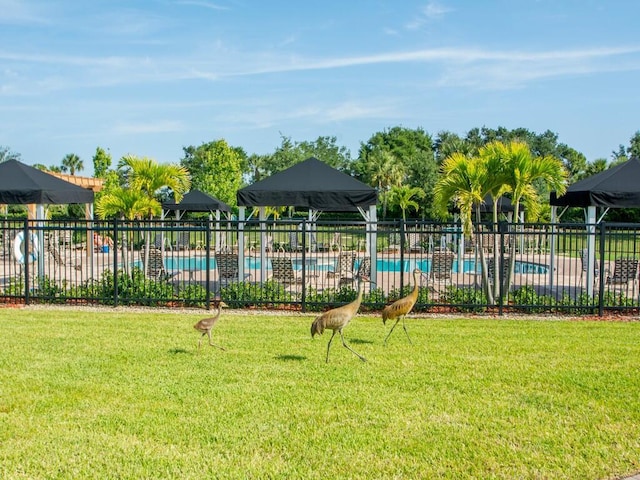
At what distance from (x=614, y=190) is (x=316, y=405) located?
10225mm

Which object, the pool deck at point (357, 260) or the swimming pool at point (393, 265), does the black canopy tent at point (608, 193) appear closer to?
the pool deck at point (357, 260)

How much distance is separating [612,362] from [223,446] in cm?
544

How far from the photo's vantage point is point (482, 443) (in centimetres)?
530

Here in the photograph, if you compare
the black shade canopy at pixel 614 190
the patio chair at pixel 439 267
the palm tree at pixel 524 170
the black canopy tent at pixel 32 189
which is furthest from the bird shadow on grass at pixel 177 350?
the black shade canopy at pixel 614 190

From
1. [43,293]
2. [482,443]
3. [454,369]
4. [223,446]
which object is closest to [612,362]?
[454,369]

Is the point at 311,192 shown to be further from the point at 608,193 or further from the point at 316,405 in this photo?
the point at 316,405

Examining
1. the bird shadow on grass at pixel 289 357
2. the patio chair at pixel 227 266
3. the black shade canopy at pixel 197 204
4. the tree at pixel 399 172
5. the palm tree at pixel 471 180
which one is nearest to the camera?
the bird shadow on grass at pixel 289 357

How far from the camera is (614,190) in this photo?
13.8 m

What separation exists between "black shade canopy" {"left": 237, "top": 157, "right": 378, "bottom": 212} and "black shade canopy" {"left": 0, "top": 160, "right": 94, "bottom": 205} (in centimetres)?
448

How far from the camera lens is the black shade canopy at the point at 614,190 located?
44.8 ft

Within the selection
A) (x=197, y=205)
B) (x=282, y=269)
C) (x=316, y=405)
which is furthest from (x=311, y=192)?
(x=197, y=205)

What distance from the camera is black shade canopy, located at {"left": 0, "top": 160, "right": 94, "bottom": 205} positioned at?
48.6 feet

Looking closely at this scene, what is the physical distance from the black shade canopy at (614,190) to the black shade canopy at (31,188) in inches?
476

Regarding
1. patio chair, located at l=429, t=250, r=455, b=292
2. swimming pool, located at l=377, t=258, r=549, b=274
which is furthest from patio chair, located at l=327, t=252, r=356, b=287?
patio chair, located at l=429, t=250, r=455, b=292
